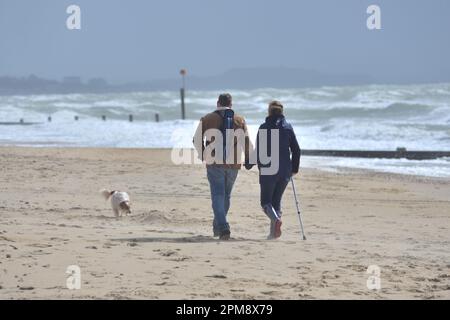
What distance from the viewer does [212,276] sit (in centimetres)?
827

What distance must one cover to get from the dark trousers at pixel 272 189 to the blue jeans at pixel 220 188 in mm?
372

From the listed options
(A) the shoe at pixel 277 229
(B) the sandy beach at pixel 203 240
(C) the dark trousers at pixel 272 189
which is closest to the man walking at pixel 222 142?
(C) the dark trousers at pixel 272 189

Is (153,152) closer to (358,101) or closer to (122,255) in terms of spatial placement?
(122,255)

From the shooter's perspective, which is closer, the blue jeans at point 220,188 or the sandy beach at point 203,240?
the sandy beach at point 203,240

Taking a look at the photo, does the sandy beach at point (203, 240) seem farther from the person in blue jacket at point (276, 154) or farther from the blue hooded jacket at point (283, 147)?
the blue hooded jacket at point (283, 147)

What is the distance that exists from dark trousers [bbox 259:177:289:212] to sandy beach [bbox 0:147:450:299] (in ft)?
1.53

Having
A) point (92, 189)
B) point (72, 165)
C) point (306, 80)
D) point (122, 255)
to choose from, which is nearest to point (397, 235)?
point (122, 255)

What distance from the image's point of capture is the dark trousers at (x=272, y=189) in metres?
10.9

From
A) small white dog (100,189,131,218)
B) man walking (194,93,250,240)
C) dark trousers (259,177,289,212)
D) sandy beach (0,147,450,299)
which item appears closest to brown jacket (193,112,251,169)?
man walking (194,93,250,240)

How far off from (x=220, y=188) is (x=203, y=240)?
2.12 ft

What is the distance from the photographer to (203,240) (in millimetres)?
10578

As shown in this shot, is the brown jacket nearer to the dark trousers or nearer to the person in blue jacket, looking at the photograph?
the person in blue jacket

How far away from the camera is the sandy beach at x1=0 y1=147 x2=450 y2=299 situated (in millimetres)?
7887

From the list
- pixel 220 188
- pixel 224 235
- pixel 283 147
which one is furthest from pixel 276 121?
pixel 224 235
